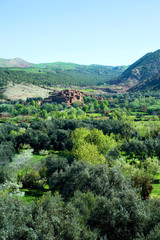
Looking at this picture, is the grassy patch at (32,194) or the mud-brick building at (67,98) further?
the mud-brick building at (67,98)

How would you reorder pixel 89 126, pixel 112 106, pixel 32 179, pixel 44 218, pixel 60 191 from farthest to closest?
pixel 112 106, pixel 89 126, pixel 32 179, pixel 60 191, pixel 44 218

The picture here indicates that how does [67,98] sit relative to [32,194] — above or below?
above

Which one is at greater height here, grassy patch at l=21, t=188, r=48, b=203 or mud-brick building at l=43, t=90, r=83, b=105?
mud-brick building at l=43, t=90, r=83, b=105

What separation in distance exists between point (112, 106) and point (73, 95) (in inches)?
1526

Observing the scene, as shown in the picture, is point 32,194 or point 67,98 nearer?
point 32,194

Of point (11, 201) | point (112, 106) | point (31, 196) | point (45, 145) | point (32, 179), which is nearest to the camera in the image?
point (11, 201)

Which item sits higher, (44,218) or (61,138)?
(44,218)

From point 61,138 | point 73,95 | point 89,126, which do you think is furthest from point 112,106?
point 61,138

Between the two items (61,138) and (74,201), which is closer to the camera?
(74,201)

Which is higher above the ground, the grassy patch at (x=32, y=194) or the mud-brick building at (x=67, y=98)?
the mud-brick building at (x=67, y=98)

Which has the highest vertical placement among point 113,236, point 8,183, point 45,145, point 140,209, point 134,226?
point 140,209

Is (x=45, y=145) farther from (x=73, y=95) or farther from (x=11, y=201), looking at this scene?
(x=73, y=95)

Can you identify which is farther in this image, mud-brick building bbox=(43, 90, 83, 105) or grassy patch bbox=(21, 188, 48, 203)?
mud-brick building bbox=(43, 90, 83, 105)

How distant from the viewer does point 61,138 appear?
69.1 metres
